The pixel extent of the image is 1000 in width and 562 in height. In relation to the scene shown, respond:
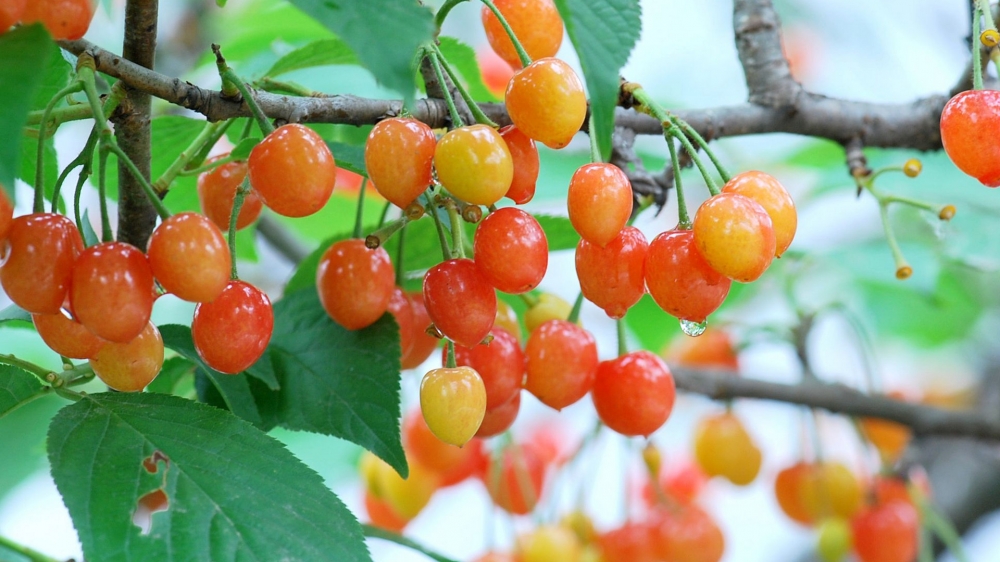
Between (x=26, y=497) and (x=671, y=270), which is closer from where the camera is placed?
(x=671, y=270)

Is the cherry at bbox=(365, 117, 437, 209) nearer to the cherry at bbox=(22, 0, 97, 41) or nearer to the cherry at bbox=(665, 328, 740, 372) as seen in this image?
the cherry at bbox=(22, 0, 97, 41)

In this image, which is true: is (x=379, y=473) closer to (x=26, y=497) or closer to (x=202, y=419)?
(x=202, y=419)

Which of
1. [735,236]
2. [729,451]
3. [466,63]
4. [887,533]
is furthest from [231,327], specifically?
[887,533]

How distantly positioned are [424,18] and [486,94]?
68 centimetres

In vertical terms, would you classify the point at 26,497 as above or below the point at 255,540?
below

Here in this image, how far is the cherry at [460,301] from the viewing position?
82 centimetres

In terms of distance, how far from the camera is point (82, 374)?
0.92 metres

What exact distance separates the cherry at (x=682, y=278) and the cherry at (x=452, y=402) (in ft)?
0.57

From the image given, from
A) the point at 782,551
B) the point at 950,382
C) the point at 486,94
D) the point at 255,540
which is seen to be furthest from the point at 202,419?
the point at 950,382

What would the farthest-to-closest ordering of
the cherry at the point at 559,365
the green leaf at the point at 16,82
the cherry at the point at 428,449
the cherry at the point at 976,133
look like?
the cherry at the point at 428,449 < the cherry at the point at 559,365 < the cherry at the point at 976,133 < the green leaf at the point at 16,82

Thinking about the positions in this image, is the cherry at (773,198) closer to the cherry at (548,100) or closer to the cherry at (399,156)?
the cherry at (548,100)

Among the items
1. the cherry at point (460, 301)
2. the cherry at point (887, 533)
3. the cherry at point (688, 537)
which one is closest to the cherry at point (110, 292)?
the cherry at point (460, 301)

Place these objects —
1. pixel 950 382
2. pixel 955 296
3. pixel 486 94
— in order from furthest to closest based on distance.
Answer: pixel 950 382 < pixel 955 296 < pixel 486 94

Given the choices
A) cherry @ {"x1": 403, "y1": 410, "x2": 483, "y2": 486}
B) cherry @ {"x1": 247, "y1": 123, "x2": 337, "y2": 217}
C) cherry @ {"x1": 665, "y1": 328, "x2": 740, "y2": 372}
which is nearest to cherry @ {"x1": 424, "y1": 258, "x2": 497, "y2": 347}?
cherry @ {"x1": 247, "y1": 123, "x2": 337, "y2": 217}
